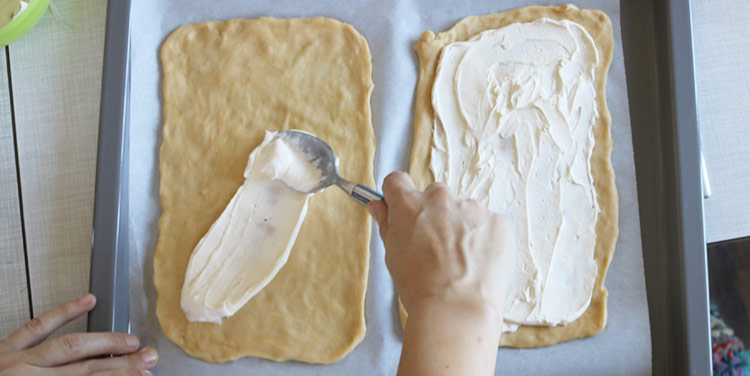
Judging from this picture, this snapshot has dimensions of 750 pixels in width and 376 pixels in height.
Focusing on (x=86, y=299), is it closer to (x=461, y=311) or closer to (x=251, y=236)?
(x=251, y=236)

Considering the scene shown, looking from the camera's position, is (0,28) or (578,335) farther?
(0,28)

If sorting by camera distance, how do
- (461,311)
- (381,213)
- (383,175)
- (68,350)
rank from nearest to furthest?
(461,311)
(381,213)
(68,350)
(383,175)

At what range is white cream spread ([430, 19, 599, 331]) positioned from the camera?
3.04 ft

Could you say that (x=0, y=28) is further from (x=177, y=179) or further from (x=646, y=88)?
(x=646, y=88)

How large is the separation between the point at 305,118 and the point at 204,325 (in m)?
0.39

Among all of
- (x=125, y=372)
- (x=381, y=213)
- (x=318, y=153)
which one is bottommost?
(x=125, y=372)

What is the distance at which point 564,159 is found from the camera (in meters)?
0.96

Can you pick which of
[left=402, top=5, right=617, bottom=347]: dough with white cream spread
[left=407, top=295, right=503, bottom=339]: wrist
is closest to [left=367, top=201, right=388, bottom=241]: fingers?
[left=407, top=295, right=503, bottom=339]: wrist

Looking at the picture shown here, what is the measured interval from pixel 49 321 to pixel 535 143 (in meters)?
0.85

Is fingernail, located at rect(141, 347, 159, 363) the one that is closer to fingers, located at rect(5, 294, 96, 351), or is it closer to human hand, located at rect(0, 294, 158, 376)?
human hand, located at rect(0, 294, 158, 376)

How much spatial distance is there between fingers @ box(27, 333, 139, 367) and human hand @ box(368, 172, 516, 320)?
1.63 ft

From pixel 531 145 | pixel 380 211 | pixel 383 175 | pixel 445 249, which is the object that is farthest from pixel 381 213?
pixel 531 145

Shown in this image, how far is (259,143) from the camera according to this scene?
0.99m

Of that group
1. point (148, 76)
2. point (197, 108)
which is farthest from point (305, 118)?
point (148, 76)
